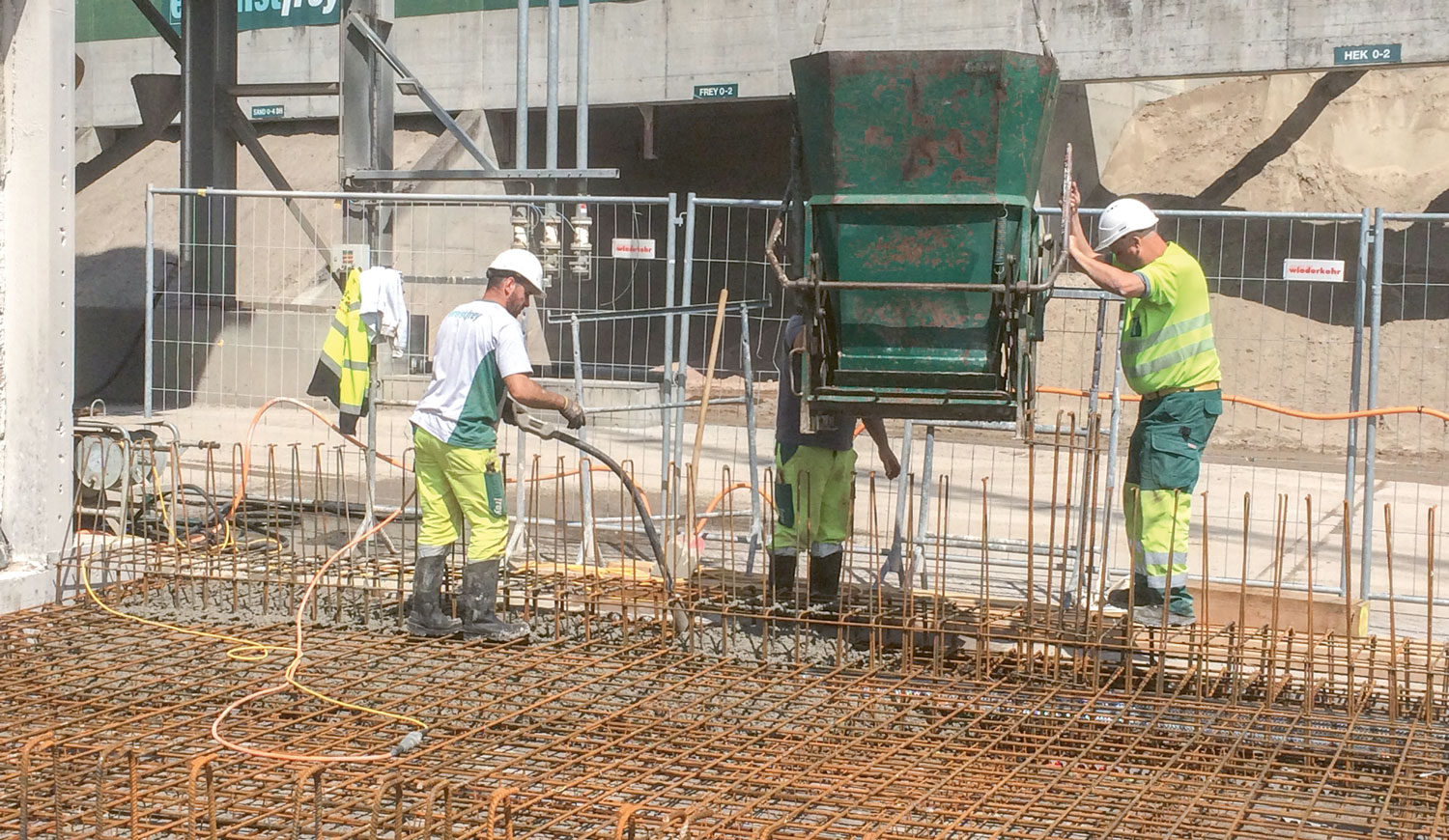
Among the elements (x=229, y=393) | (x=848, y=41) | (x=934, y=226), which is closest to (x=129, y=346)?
(x=229, y=393)

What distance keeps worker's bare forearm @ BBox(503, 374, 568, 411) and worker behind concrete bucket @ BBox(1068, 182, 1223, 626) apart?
2.35 meters

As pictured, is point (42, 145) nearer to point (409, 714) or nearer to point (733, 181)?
point (409, 714)

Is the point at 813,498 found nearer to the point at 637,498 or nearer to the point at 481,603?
the point at 637,498

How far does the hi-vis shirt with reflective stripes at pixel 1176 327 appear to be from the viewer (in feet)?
21.2

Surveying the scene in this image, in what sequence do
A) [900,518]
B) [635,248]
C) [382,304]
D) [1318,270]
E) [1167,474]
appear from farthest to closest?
[635,248] < [382,304] < [1318,270] < [900,518] < [1167,474]

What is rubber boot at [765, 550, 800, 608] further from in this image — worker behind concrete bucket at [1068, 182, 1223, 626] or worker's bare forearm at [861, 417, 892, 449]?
worker behind concrete bucket at [1068, 182, 1223, 626]

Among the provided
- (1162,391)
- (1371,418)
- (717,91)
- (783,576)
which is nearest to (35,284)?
(783,576)

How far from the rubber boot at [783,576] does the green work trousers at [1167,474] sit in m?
1.50

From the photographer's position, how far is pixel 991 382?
523cm

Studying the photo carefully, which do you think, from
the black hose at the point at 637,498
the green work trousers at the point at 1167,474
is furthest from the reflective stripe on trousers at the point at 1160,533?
the black hose at the point at 637,498

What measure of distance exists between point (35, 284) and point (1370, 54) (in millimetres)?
12245

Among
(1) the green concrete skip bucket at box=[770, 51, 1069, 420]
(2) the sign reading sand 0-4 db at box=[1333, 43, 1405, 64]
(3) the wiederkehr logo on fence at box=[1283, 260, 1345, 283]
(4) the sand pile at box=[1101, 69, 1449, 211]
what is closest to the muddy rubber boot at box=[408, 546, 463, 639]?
(1) the green concrete skip bucket at box=[770, 51, 1069, 420]

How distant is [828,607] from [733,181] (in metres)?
15.0

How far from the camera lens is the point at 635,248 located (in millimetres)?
8898
